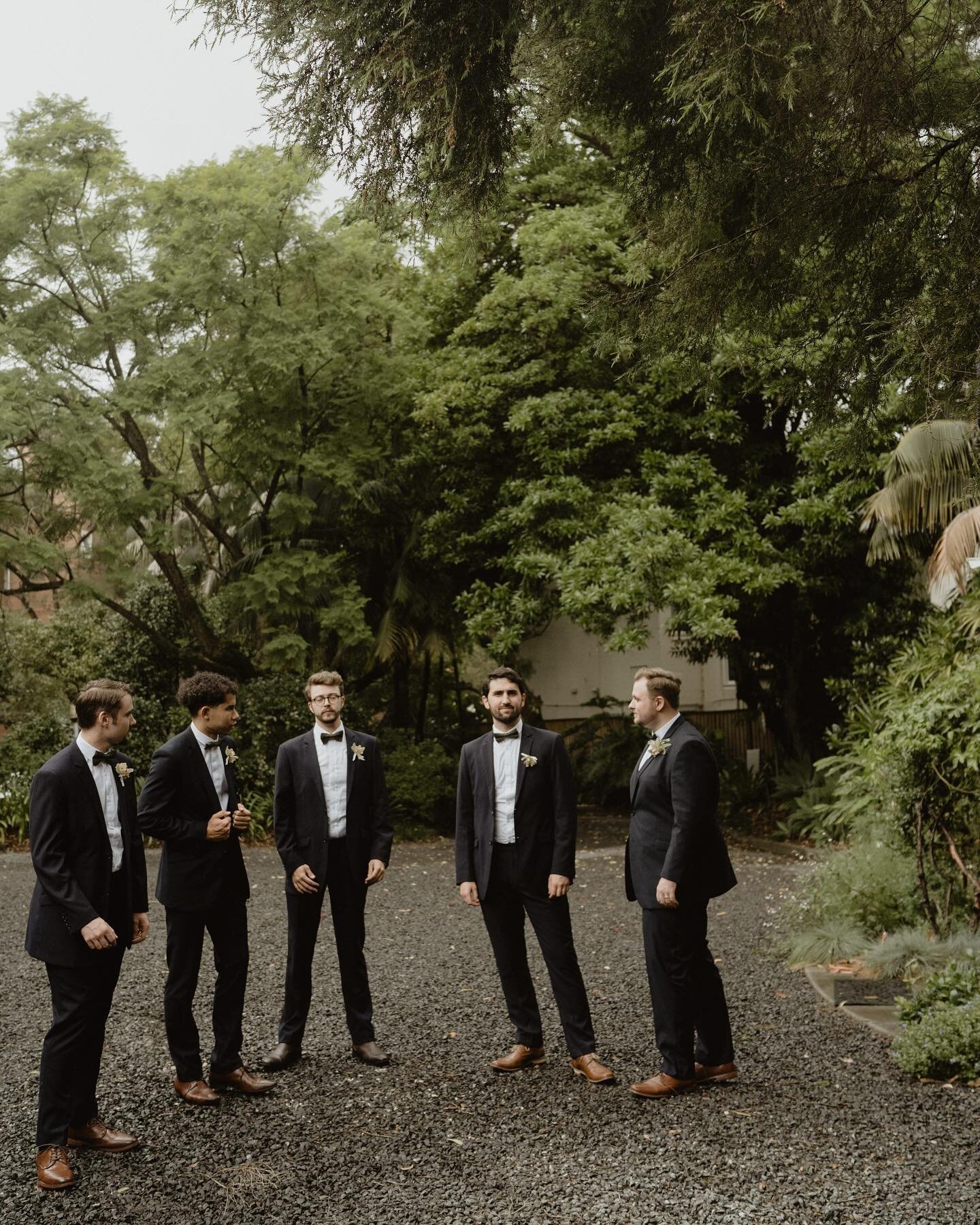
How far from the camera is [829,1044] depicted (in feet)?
20.6

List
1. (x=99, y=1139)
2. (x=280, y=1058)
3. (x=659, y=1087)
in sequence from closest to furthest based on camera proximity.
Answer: (x=99, y=1139), (x=659, y=1087), (x=280, y=1058)

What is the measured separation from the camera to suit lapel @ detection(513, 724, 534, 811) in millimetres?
6016

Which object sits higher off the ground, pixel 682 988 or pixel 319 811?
pixel 319 811

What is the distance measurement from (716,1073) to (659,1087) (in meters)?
0.42

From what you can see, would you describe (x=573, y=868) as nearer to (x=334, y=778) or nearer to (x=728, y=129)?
(x=334, y=778)

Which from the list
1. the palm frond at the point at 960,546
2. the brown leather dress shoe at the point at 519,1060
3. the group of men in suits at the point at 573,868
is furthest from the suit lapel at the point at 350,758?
the palm frond at the point at 960,546

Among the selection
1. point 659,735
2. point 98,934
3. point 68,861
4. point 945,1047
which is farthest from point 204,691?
point 945,1047

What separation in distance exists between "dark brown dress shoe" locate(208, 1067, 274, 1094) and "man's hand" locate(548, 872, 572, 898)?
1591 mm

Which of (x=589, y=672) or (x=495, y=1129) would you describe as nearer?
(x=495, y=1129)

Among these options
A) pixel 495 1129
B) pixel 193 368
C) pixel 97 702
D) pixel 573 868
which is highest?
pixel 193 368

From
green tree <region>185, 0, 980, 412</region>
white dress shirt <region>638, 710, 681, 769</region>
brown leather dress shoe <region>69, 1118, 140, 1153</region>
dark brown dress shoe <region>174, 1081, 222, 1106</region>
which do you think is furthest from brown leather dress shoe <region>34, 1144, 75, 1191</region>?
green tree <region>185, 0, 980, 412</region>

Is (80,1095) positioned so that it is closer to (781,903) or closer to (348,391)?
(781,903)

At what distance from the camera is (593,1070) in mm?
5527

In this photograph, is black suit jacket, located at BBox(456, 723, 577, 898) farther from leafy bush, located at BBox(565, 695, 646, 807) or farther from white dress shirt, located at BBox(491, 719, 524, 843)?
leafy bush, located at BBox(565, 695, 646, 807)
